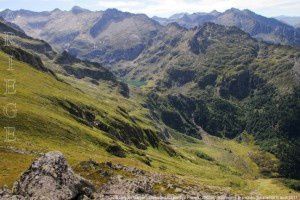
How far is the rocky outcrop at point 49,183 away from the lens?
137 ft

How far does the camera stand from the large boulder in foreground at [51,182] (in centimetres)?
4188

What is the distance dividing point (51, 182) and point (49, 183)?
23 cm

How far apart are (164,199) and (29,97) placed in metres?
110

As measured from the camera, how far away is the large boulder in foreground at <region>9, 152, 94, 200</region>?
41.9 meters

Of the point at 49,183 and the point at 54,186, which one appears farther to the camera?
the point at 49,183

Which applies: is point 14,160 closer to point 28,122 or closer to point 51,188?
point 51,188

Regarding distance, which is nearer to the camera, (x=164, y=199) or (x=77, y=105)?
(x=164, y=199)

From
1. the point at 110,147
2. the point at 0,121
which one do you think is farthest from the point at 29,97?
the point at 0,121

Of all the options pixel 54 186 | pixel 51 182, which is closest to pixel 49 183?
pixel 51 182

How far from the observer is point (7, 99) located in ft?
420

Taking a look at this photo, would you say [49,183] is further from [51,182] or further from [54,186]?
[54,186]

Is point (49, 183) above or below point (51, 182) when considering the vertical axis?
below

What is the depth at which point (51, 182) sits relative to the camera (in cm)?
4275

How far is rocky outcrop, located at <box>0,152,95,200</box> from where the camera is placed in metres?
41.9
